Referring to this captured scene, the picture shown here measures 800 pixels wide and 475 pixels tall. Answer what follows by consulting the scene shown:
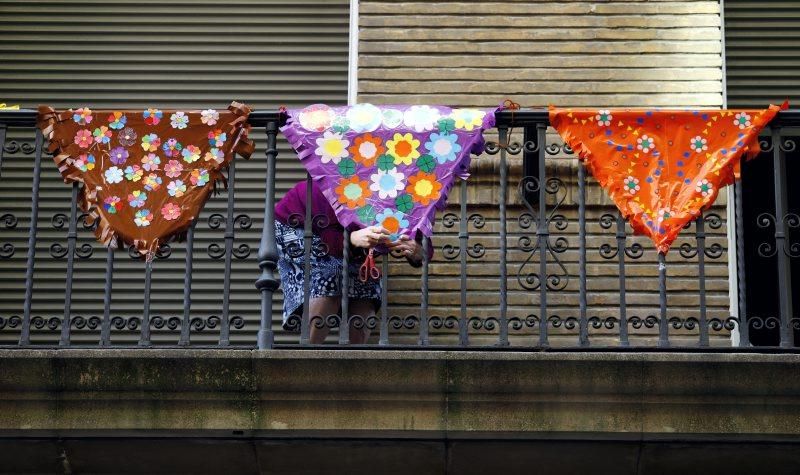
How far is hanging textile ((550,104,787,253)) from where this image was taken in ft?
29.0

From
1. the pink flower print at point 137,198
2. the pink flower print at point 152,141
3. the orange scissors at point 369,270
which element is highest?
the pink flower print at point 152,141

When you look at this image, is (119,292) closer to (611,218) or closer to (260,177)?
(260,177)

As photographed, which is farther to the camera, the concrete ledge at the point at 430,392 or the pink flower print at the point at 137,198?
the pink flower print at the point at 137,198

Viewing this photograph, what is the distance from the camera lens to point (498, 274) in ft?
33.7

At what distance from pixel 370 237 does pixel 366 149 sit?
518mm

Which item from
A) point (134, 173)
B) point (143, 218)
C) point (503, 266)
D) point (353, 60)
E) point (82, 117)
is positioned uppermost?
point (353, 60)

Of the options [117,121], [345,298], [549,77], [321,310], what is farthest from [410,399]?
[549,77]

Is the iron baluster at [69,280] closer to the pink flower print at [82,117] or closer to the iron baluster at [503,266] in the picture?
the pink flower print at [82,117]

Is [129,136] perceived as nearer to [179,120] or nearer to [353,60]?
[179,120]

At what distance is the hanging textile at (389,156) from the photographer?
8.78m

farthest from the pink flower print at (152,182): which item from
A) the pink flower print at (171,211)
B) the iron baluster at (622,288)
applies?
the iron baluster at (622,288)

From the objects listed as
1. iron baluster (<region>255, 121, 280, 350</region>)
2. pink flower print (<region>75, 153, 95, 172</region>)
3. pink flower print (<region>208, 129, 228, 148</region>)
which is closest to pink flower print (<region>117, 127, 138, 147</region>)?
pink flower print (<region>75, 153, 95, 172</region>)

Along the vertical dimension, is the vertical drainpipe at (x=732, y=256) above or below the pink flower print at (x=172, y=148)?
below

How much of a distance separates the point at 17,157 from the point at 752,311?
5.42 meters
